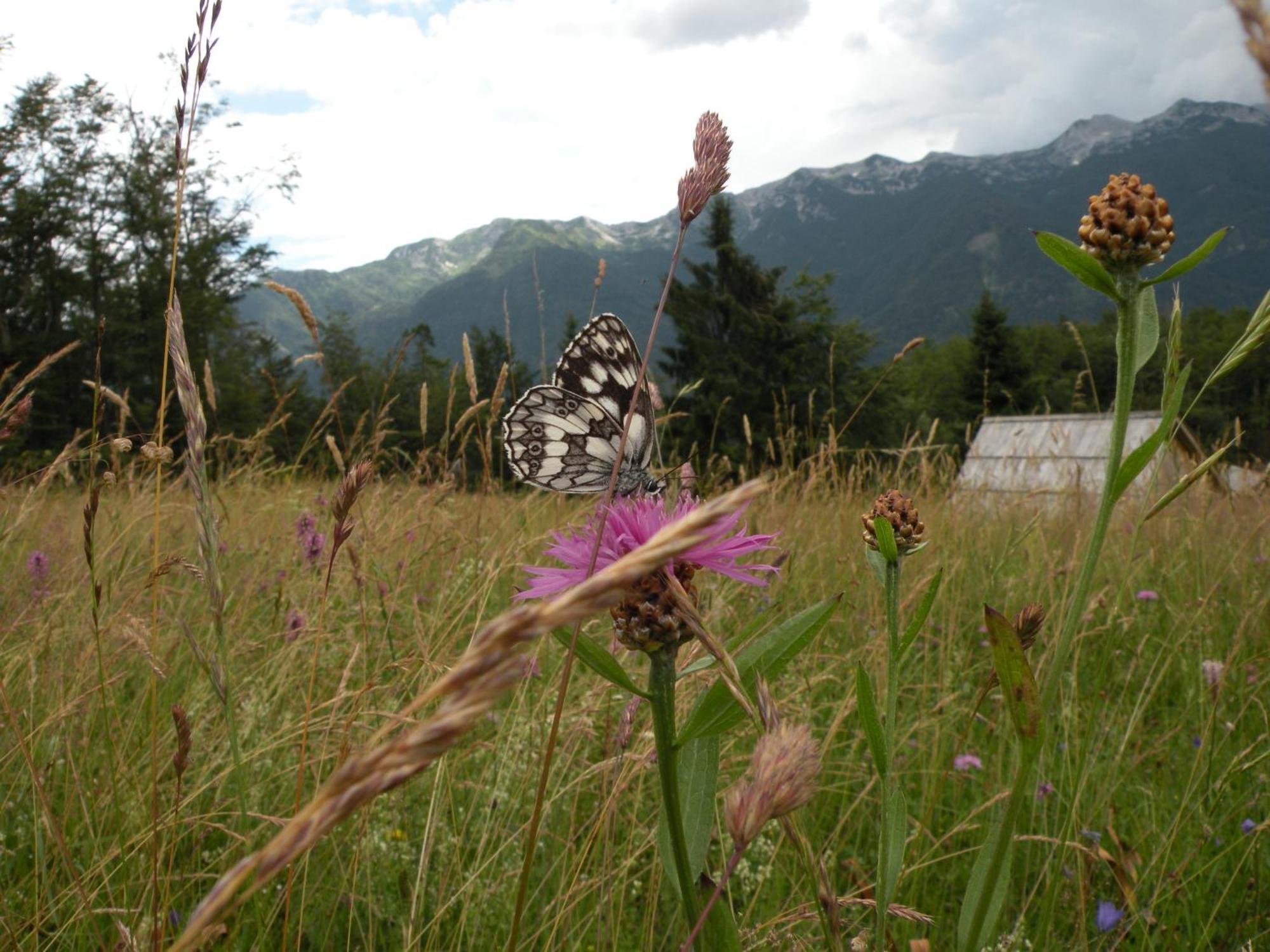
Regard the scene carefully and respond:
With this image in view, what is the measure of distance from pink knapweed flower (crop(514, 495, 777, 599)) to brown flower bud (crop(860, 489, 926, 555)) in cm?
13

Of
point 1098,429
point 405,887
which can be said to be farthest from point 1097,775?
point 1098,429

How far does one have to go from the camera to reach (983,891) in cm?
85

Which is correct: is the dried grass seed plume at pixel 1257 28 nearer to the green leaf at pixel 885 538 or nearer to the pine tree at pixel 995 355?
the green leaf at pixel 885 538

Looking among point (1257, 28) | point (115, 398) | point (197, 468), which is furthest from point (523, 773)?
point (1257, 28)

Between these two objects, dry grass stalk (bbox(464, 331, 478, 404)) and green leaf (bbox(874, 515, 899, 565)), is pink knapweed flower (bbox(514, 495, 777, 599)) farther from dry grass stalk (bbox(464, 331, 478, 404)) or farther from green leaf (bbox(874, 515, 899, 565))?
dry grass stalk (bbox(464, 331, 478, 404))

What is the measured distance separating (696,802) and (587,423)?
1477 mm

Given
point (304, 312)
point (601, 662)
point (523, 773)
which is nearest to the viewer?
point (601, 662)

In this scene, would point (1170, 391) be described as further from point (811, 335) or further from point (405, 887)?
point (811, 335)

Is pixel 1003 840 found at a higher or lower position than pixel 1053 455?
higher

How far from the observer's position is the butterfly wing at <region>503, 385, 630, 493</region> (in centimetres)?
218

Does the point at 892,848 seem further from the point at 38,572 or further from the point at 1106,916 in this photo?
the point at 38,572

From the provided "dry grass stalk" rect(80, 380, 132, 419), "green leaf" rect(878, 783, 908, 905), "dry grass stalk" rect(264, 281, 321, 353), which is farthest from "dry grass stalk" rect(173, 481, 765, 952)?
"dry grass stalk" rect(264, 281, 321, 353)

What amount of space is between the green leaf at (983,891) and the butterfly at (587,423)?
104 cm

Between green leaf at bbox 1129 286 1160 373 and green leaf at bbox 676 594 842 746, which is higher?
green leaf at bbox 1129 286 1160 373
